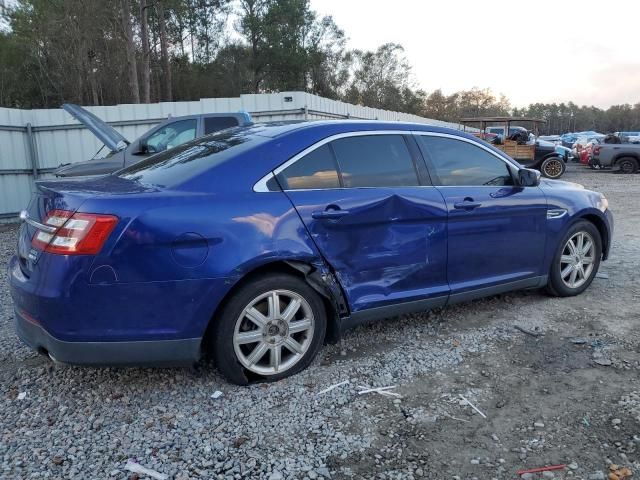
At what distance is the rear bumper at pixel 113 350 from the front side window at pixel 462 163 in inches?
84.9

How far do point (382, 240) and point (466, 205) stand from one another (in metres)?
0.81

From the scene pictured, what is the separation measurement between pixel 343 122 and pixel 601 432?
93.8 inches

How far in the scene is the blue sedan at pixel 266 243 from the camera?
270 cm

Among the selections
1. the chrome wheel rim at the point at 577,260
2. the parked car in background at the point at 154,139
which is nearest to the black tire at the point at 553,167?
the parked car in background at the point at 154,139

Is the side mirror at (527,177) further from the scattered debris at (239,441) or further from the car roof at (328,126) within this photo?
the scattered debris at (239,441)

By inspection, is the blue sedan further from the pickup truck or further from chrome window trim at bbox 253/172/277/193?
the pickup truck

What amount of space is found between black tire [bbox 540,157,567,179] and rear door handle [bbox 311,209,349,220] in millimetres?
17950

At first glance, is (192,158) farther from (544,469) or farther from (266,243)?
(544,469)

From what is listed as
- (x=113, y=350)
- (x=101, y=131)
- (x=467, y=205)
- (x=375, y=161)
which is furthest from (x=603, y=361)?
(x=101, y=131)

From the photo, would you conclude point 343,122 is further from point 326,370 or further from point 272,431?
point 272,431

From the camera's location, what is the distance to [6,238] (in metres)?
8.75

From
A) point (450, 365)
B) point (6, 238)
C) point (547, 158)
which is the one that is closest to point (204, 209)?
point (450, 365)

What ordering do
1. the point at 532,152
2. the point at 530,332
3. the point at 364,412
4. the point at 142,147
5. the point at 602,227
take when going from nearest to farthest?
1. the point at 364,412
2. the point at 530,332
3. the point at 602,227
4. the point at 142,147
5. the point at 532,152

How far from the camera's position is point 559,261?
15.1 feet
